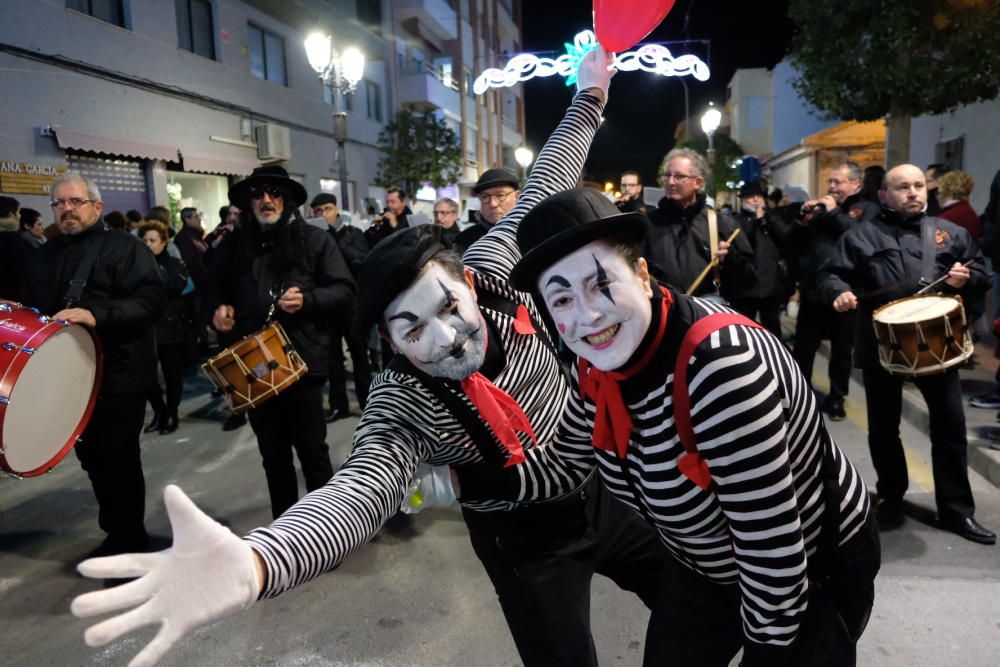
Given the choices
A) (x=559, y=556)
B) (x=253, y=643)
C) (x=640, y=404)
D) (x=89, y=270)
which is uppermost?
(x=89, y=270)

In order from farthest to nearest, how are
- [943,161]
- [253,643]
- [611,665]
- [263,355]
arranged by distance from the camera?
[943,161] < [263,355] < [253,643] < [611,665]

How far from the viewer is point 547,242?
1515mm

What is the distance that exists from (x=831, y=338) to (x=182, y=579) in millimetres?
6158

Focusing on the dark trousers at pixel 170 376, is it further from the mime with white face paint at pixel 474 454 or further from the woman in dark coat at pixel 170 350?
the mime with white face paint at pixel 474 454

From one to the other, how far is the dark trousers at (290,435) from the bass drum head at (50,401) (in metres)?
0.86

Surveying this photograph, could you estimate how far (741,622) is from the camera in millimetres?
1703

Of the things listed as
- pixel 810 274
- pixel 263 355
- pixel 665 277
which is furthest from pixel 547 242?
pixel 810 274

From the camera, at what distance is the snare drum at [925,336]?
140 inches

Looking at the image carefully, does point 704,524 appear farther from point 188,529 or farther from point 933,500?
point 933,500

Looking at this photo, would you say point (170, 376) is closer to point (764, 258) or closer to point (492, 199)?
point (492, 199)

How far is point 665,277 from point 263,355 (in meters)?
2.92

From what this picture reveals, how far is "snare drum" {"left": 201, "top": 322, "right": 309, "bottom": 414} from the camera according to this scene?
11.9 ft

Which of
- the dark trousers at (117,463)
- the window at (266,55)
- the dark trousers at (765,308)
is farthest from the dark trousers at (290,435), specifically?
the window at (266,55)

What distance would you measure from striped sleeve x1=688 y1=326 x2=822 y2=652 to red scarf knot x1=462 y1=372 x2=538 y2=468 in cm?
68
